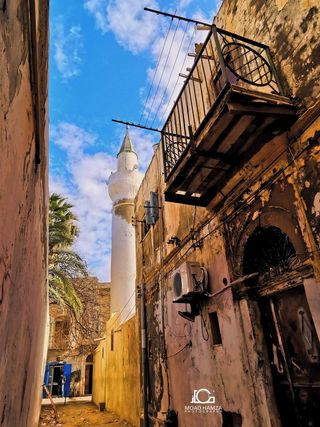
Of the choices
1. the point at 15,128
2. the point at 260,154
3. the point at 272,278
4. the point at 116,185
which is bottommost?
the point at 272,278

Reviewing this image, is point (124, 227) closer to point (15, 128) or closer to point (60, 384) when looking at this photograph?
point (60, 384)

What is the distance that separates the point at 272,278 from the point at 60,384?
77.5 ft

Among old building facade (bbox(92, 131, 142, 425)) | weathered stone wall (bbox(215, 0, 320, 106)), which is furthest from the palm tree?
weathered stone wall (bbox(215, 0, 320, 106))

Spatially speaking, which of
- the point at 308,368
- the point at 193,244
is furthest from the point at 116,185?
the point at 308,368

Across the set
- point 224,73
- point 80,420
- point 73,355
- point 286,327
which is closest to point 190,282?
point 286,327

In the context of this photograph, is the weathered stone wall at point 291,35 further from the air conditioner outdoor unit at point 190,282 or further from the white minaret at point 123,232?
the white minaret at point 123,232

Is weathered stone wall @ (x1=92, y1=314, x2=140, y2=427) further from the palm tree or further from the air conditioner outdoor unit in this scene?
the air conditioner outdoor unit

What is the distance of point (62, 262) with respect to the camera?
13.8 metres

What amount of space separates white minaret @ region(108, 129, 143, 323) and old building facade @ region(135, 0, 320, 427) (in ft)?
35.9

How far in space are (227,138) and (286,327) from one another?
2804 millimetres

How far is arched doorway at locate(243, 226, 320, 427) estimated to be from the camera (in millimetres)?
3529

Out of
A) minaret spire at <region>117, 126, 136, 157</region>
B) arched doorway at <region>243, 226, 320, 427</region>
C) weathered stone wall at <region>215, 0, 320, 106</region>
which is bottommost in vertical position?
arched doorway at <region>243, 226, 320, 427</region>

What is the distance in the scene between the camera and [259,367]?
13.3 feet

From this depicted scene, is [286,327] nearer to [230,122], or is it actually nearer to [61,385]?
[230,122]
